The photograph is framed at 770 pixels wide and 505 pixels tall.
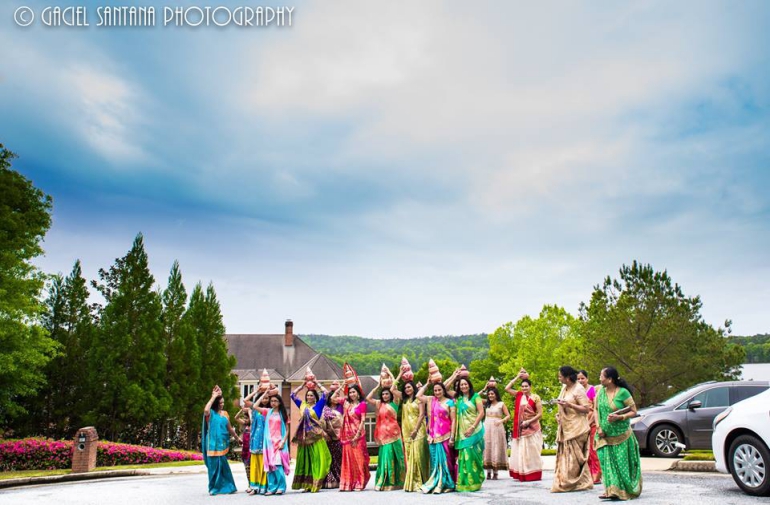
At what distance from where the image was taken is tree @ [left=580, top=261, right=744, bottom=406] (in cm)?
2503

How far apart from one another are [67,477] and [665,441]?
602 inches

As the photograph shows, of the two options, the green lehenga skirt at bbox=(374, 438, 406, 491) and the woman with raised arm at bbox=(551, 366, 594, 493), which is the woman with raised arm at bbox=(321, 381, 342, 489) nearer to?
the green lehenga skirt at bbox=(374, 438, 406, 491)

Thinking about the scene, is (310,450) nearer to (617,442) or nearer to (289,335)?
(617,442)

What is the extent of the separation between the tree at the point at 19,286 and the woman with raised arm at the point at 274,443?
16333mm

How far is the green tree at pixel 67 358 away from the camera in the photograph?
28.5 m

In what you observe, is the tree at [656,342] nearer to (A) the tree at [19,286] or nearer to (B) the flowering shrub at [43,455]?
(B) the flowering shrub at [43,455]

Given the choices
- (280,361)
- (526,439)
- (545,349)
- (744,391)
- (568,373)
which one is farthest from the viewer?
(280,361)

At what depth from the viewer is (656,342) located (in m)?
25.8

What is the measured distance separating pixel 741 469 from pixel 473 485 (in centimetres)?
391

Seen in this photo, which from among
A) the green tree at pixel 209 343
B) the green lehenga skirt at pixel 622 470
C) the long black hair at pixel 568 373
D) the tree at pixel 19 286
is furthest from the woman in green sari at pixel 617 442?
the green tree at pixel 209 343

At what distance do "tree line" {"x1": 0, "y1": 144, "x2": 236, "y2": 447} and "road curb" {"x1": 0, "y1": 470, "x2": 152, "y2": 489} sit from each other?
899cm

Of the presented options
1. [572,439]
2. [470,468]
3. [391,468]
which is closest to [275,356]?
[391,468]

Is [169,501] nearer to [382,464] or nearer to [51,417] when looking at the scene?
[382,464]

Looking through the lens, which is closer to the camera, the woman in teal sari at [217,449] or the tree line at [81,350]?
the woman in teal sari at [217,449]
